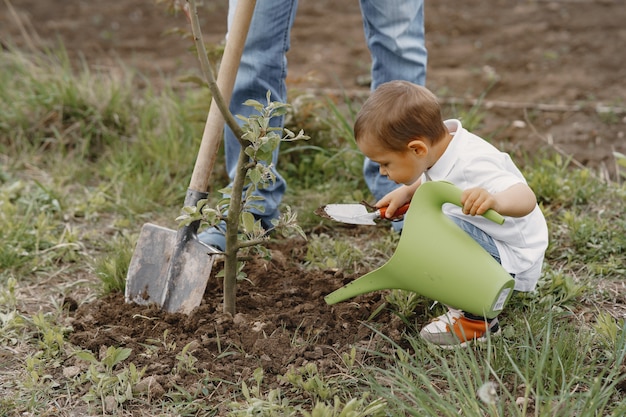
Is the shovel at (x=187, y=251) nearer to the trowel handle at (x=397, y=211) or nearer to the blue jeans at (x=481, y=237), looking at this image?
the trowel handle at (x=397, y=211)

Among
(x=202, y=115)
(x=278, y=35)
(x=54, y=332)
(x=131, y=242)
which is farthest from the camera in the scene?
(x=202, y=115)

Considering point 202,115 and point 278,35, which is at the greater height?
point 278,35

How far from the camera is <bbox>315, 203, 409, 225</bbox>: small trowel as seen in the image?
2.22m

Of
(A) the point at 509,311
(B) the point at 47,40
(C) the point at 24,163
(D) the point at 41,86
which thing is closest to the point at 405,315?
(A) the point at 509,311

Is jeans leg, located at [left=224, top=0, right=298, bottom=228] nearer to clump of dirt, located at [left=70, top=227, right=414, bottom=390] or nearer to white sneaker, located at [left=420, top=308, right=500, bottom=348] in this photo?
clump of dirt, located at [left=70, top=227, right=414, bottom=390]

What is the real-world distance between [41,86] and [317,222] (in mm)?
1755

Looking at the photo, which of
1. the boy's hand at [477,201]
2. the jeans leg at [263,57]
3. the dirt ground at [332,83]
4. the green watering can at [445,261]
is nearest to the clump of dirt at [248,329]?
the dirt ground at [332,83]

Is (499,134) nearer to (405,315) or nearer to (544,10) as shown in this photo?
(405,315)

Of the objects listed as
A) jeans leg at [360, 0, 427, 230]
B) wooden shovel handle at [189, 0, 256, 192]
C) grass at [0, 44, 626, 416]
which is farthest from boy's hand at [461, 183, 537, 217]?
jeans leg at [360, 0, 427, 230]

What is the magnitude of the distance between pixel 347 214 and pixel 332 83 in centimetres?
247

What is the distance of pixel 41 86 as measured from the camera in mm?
3857

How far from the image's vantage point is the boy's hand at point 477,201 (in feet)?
6.12

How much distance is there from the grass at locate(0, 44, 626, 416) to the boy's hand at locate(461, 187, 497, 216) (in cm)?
34

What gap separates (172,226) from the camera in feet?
10.1
